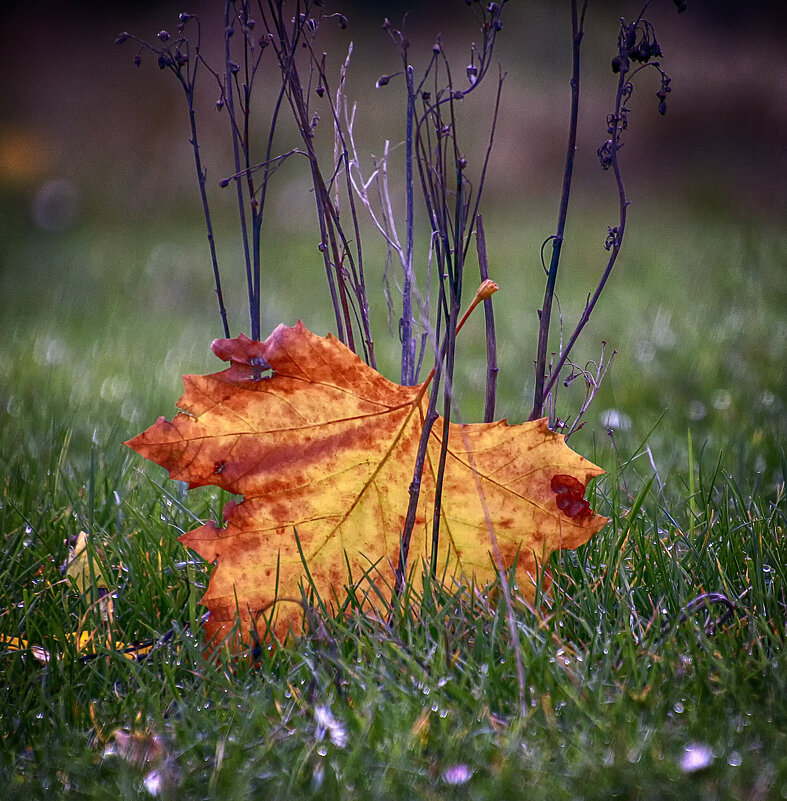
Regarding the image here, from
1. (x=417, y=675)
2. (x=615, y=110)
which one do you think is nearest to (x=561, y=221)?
(x=615, y=110)

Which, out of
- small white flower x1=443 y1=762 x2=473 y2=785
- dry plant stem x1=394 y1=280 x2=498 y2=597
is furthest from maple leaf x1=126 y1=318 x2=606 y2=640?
small white flower x1=443 y1=762 x2=473 y2=785

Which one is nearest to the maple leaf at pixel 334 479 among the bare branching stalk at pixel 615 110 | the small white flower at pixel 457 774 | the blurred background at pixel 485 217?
the bare branching stalk at pixel 615 110

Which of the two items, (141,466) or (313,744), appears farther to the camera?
(141,466)

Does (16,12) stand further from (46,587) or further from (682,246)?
(46,587)

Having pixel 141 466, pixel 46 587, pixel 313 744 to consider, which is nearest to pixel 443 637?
pixel 313 744

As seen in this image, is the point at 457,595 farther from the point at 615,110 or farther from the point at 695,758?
the point at 615,110

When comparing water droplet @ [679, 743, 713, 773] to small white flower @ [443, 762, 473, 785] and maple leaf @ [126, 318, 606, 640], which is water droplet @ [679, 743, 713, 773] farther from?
maple leaf @ [126, 318, 606, 640]
